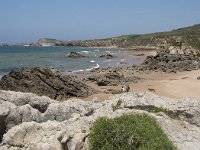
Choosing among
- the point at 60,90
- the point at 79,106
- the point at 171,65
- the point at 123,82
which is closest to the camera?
the point at 79,106

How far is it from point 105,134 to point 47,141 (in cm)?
195

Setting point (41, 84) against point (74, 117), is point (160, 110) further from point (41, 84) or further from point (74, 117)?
point (41, 84)

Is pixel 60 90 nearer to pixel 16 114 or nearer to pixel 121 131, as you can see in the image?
pixel 16 114

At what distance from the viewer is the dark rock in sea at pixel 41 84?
3247 centimetres

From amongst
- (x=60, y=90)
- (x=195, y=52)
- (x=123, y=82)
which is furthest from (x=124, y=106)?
(x=195, y=52)

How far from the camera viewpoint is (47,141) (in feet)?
39.0

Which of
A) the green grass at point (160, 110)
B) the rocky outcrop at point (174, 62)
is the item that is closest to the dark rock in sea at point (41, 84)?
the green grass at point (160, 110)

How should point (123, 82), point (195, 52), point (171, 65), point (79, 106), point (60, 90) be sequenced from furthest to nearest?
point (195, 52) → point (171, 65) → point (123, 82) → point (60, 90) → point (79, 106)

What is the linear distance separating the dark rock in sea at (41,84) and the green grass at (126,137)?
21428 mm

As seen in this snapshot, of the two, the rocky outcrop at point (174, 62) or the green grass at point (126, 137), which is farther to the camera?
the rocky outcrop at point (174, 62)

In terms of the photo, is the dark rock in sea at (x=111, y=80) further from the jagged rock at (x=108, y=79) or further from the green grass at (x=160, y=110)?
the green grass at (x=160, y=110)

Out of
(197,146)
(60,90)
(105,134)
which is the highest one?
(105,134)

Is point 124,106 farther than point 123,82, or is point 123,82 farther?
point 123,82

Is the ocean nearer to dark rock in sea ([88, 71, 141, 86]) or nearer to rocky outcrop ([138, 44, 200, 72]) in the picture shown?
rocky outcrop ([138, 44, 200, 72])
